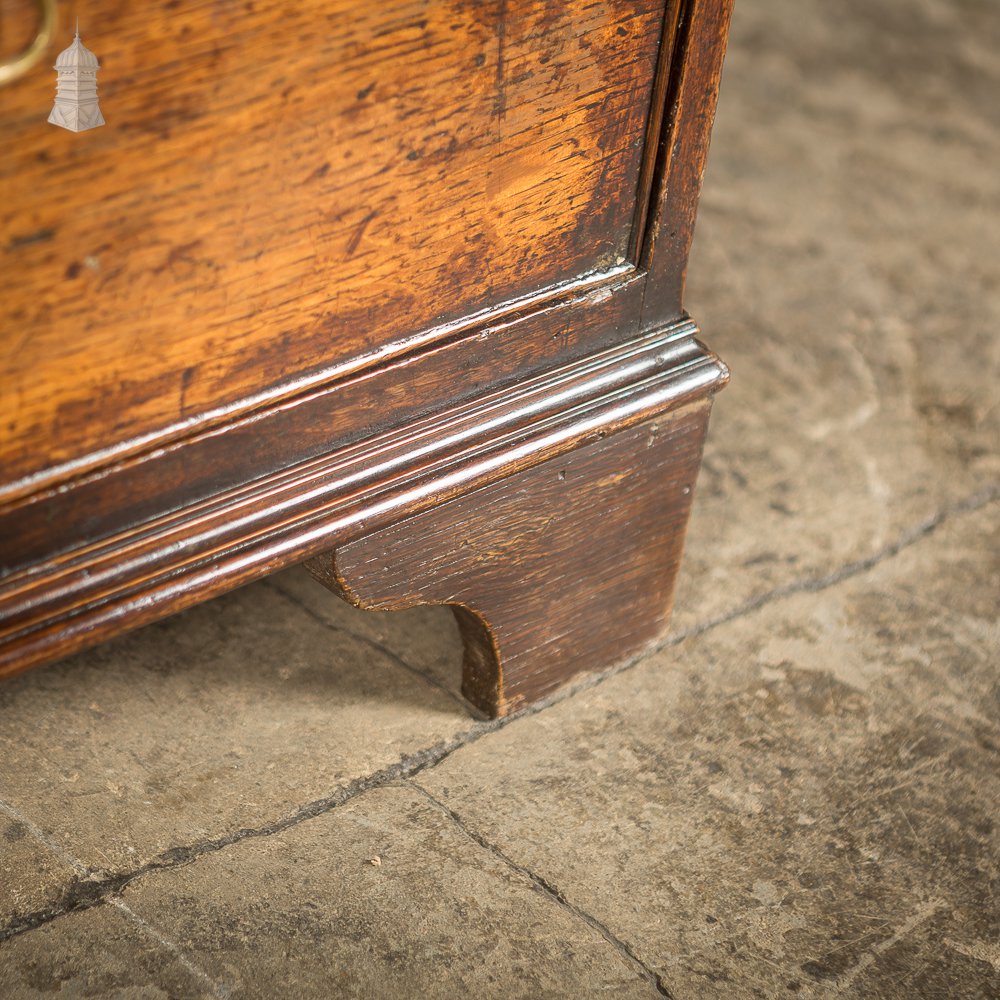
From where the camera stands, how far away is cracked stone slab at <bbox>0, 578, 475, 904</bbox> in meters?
1.42

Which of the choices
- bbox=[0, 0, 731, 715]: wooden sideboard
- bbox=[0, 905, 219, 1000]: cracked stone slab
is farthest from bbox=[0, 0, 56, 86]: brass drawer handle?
bbox=[0, 905, 219, 1000]: cracked stone slab

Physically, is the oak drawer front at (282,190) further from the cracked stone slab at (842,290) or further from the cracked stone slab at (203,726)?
the cracked stone slab at (842,290)

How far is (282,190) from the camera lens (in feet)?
3.59

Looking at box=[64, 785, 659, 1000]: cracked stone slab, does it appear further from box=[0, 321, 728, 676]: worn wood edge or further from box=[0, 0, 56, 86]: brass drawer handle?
box=[0, 0, 56, 86]: brass drawer handle

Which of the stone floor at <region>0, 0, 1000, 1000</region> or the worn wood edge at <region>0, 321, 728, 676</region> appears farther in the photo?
the stone floor at <region>0, 0, 1000, 1000</region>

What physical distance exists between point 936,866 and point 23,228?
1.11 meters

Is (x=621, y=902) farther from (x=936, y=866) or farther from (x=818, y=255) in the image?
(x=818, y=255)

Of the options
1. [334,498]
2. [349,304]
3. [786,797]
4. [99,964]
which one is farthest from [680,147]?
[99,964]

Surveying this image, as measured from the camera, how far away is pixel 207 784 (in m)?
1.46

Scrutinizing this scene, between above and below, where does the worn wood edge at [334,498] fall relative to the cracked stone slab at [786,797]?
above

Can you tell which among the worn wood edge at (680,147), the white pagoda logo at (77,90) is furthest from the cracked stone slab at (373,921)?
the white pagoda logo at (77,90)

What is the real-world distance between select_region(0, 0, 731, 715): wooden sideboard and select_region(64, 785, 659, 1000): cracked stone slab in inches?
10.4

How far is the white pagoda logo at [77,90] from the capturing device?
934 millimetres

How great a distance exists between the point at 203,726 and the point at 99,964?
1.11 feet
